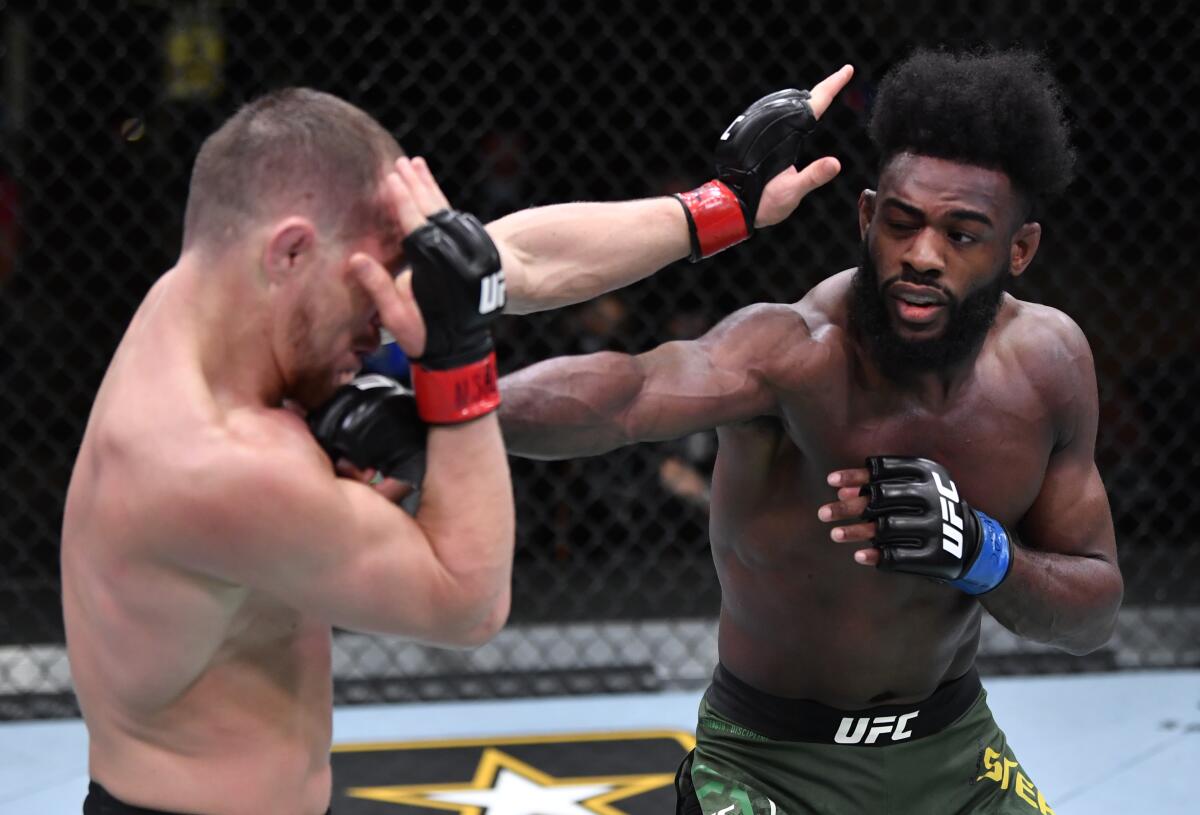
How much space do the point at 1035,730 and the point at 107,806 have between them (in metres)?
2.56

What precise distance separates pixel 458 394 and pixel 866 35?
2.94 meters

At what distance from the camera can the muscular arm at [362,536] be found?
120 cm

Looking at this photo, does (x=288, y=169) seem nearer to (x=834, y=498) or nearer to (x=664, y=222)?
(x=664, y=222)

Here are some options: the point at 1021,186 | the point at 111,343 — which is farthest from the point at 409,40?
the point at 1021,186

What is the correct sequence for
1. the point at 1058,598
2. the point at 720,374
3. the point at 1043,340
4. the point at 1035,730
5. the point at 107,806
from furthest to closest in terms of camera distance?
the point at 1035,730, the point at 1043,340, the point at 1058,598, the point at 720,374, the point at 107,806

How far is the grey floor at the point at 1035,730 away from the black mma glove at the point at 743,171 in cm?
160

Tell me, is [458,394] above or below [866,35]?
above

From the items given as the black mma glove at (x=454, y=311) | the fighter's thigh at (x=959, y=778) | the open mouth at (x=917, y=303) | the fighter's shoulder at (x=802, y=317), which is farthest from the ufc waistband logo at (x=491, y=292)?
the fighter's thigh at (x=959, y=778)

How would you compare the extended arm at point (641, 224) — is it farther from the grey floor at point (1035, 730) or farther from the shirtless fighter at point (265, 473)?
the grey floor at point (1035, 730)

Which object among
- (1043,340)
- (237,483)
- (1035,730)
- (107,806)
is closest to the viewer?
(237,483)

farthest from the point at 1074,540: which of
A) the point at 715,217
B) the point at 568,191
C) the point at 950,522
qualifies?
the point at 568,191

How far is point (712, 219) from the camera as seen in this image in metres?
1.66

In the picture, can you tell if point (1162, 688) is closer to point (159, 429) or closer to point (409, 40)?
point (409, 40)

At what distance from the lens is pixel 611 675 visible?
145 inches
